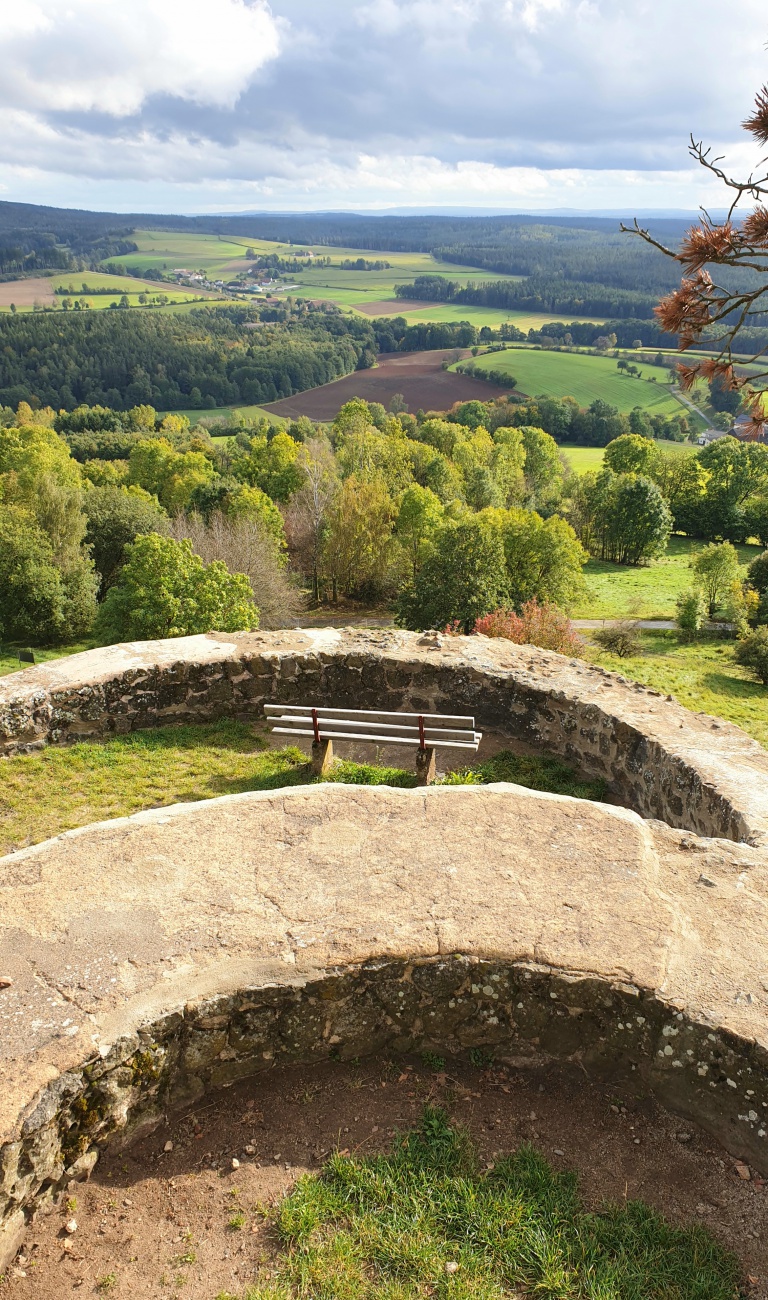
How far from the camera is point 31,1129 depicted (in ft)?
15.1

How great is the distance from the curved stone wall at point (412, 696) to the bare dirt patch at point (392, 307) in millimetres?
148625

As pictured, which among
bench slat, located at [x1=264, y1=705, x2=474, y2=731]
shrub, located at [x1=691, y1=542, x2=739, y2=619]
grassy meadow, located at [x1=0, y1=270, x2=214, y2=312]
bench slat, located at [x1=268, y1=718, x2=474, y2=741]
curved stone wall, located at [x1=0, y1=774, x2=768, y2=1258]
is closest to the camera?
curved stone wall, located at [x1=0, y1=774, x2=768, y2=1258]

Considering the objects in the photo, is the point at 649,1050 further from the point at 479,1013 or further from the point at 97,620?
the point at 97,620

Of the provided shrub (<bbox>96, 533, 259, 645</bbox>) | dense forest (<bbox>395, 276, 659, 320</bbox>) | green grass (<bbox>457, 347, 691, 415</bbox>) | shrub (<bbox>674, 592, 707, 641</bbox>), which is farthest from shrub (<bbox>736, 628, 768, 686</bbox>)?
dense forest (<bbox>395, 276, 659, 320</bbox>)

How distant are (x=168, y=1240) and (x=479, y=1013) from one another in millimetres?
Result: 2488

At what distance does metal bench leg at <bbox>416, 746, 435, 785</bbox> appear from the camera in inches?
397

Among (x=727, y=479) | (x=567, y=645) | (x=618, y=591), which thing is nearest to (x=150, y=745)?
(x=567, y=645)

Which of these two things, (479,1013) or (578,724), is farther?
(578,724)

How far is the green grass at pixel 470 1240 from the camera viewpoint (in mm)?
4379

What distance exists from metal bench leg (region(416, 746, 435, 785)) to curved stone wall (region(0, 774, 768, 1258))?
282 centimetres

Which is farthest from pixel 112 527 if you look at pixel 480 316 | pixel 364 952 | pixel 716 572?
pixel 480 316

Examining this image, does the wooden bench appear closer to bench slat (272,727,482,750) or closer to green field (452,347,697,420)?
bench slat (272,727,482,750)

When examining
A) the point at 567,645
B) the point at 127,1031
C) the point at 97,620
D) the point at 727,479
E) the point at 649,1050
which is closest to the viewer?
the point at 127,1031

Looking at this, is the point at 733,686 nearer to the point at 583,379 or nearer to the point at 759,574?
the point at 759,574
